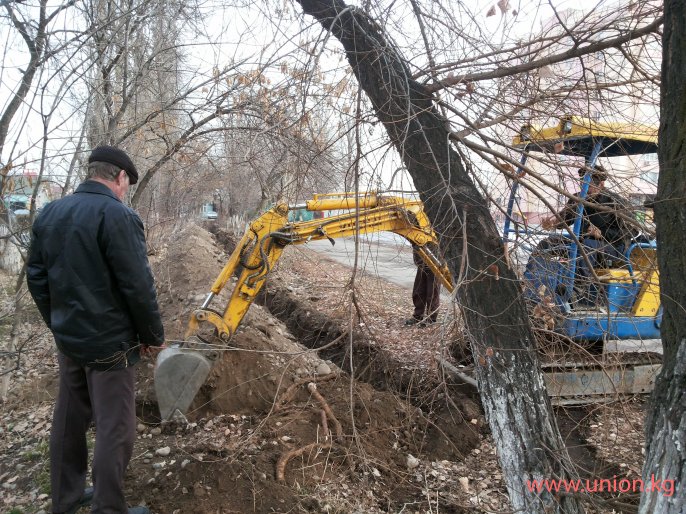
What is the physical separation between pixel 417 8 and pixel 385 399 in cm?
350

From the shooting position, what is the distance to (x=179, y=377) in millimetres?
4492

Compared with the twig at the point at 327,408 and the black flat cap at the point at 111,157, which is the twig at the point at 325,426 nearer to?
the twig at the point at 327,408

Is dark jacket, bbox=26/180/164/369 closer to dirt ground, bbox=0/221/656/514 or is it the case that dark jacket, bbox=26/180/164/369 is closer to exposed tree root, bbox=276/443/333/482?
dirt ground, bbox=0/221/656/514

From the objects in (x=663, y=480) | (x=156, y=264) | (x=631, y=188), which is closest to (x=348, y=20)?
(x=631, y=188)

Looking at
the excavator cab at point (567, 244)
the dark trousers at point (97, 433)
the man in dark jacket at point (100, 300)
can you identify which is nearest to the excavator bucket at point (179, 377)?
the dark trousers at point (97, 433)

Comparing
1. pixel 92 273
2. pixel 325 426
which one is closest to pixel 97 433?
pixel 92 273

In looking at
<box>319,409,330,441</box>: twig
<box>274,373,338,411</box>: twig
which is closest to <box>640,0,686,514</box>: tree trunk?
<box>319,409,330,441</box>: twig

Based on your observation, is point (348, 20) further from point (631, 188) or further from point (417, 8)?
point (631, 188)

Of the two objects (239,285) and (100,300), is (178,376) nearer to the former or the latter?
(239,285)

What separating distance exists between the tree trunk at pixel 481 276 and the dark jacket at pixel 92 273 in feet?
5.07

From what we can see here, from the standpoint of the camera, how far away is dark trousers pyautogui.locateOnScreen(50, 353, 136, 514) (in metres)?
2.75

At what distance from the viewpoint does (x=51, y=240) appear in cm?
277

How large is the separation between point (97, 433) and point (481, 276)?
2.27 m

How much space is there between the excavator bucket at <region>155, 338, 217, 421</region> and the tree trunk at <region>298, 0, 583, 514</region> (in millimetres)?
2534
